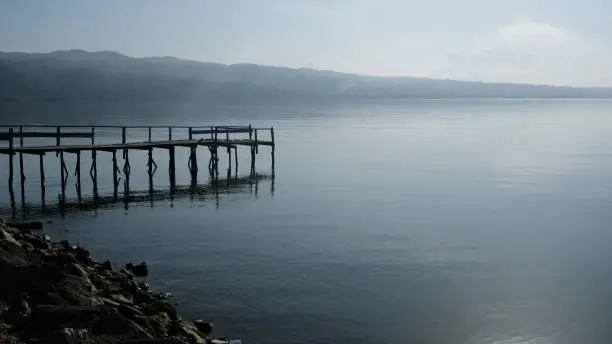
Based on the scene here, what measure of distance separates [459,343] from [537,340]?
209 cm

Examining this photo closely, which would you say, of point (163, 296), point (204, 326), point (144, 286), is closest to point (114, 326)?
point (204, 326)

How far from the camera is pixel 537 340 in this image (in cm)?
1767

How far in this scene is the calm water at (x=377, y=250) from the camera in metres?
18.9

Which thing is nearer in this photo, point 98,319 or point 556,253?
point 98,319

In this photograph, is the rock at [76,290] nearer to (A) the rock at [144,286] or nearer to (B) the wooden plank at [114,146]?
(A) the rock at [144,286]

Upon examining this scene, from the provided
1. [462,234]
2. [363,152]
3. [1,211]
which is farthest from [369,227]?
[363,152]

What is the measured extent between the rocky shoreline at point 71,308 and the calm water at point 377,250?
2137 millimetres

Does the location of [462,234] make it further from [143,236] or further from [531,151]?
[531,151]

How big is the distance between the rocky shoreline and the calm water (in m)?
2.14

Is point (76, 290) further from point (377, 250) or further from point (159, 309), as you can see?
point (377, 250)

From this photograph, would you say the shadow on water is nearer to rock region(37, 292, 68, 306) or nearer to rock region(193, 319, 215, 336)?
rock region(193, 319, 215, 336)

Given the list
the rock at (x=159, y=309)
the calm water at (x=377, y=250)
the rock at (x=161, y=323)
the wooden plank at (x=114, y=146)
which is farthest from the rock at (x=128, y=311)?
the wooden plank at (x=114, y=146)

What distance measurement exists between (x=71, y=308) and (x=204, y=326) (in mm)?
5064

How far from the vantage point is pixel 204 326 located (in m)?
17.5
